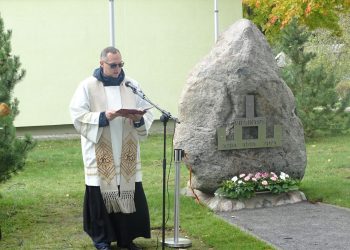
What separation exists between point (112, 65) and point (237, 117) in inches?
111

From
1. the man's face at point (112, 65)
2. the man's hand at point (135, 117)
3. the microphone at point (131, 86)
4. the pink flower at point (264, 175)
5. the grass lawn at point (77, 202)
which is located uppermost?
the man's face at point (112, 65)

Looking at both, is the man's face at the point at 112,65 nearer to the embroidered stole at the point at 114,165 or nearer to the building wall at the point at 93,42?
the embroidered stole at the point at 114,165

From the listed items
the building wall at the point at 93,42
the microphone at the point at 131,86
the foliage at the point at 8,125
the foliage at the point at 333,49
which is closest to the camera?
the microphone at the point at 131,86

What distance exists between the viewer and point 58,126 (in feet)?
63.8

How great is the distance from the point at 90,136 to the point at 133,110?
63cm

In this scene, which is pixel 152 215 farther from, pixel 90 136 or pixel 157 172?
pixel 157 172

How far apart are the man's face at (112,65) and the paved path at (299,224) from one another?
7.48 feet

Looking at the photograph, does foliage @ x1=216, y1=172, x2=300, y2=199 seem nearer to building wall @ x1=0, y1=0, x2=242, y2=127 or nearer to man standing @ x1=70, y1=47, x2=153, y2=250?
man standing @ x1=70, y1=47, x2=153, y2=250

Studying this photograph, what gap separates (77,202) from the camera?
10.1 meters

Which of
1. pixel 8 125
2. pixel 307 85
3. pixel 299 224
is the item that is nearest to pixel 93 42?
pixel 307 85

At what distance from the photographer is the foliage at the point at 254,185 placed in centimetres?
924

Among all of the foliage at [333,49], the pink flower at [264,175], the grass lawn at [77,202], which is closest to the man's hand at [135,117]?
the grass lawn at [77,202]

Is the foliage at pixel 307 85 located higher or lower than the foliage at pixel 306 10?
lower

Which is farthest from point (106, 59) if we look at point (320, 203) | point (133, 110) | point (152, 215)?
point (320, 203)
